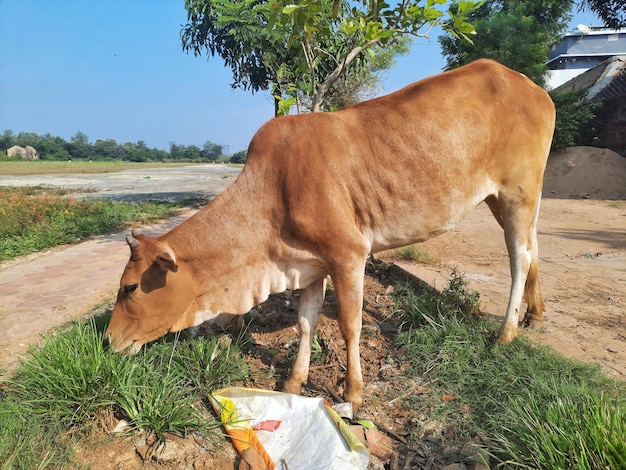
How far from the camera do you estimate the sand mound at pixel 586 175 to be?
16.9 metres

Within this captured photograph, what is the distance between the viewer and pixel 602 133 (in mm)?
20656

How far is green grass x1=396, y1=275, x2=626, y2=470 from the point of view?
6.59ft

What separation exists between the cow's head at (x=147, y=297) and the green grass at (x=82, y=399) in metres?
0.12

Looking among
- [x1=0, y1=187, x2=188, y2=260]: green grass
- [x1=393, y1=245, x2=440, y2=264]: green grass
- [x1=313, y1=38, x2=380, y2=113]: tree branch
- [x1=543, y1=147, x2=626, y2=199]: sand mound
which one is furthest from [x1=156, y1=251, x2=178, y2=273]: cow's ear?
[x1=543, y1=147, x2=626, y2=199]: sand mound

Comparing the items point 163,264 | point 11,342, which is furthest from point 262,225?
point 11,342

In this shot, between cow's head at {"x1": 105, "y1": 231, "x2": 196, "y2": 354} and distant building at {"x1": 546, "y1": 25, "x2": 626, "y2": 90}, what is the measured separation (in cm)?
6155

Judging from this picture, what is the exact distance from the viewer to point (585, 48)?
57.4 metres

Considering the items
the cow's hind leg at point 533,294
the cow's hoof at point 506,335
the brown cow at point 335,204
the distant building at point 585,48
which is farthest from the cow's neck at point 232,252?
the distant building at point 585,48

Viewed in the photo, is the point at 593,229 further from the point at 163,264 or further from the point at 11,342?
the point at 11,342

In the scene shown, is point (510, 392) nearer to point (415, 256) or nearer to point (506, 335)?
point (506, 335)

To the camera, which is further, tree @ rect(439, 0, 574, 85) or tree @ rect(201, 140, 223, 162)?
tree @ rect(201, 140, 223, 162)

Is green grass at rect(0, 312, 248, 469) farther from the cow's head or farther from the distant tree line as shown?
the distant tree line

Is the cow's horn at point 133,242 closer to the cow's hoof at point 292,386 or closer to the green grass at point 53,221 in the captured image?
the cow's hoof at point 292,386

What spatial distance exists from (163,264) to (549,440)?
225 cm
